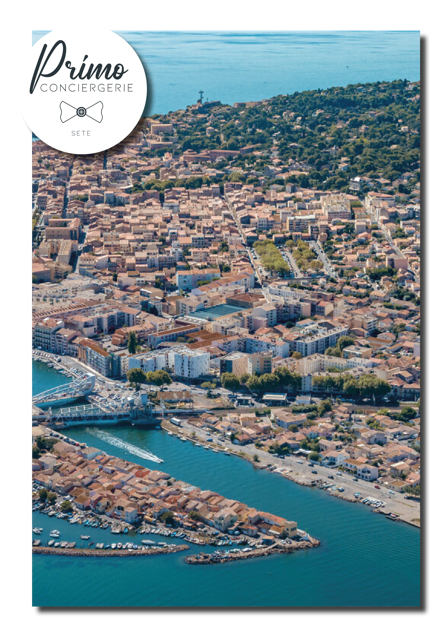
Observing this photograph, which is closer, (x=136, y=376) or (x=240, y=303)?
(x=136, y=376)

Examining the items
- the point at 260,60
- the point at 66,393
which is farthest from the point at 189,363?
the point at 260,60

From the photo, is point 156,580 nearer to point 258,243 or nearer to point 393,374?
point 393,374

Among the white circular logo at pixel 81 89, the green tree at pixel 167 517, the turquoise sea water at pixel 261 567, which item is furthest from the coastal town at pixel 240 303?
the white circular logo at pixel 81 89

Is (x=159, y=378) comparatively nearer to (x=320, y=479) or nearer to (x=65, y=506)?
(x=320, y=479)

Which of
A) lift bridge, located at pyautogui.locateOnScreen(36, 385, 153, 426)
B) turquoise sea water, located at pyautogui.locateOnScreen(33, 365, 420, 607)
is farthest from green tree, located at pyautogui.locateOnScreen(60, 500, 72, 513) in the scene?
lift bridge, located at pyautogui.locateOnScreen(36, 385, 153, 426)

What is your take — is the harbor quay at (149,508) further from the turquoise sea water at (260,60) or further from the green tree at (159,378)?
the turquoise sea water at (260,60)

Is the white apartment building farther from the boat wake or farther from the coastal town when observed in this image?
the boat wake
